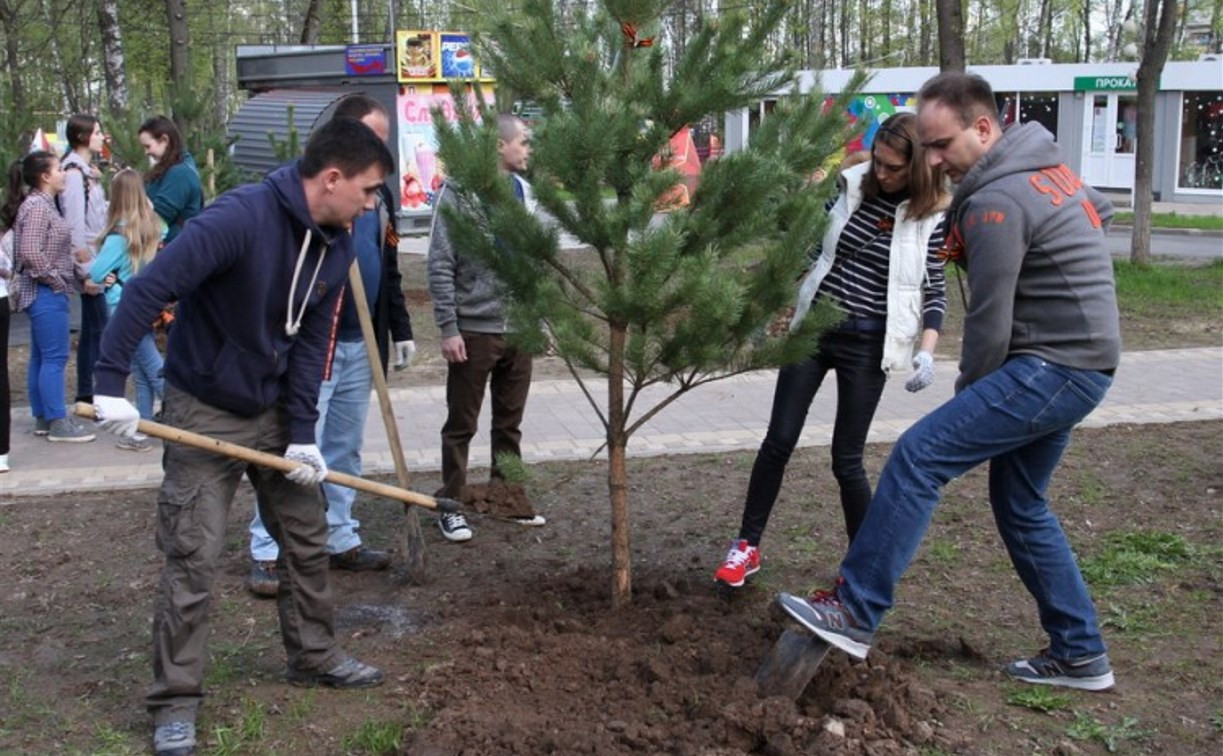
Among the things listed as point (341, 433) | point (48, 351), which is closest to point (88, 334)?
point (48, 351)

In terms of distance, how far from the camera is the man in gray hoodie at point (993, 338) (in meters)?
3.74

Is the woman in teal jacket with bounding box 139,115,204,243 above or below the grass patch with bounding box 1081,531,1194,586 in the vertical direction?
above

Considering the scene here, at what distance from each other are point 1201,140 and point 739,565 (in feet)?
97.8

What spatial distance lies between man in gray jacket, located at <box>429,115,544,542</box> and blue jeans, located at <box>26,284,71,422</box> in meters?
3.17

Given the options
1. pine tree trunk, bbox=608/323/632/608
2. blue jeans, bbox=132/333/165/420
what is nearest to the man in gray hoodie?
pine tree trunk, bbox=608/323/632/608

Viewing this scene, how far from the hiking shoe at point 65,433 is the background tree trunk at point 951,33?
8.21 m

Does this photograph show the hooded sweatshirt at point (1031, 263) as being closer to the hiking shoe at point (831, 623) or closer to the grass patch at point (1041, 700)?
the hiking shoe at point (831, 623)

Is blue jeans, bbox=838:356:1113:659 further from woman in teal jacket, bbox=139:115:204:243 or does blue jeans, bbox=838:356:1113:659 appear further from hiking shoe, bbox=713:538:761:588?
woman in teal jacket, bbox=139:115:204:243

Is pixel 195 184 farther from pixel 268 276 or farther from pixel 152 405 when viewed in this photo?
pixel 268 276

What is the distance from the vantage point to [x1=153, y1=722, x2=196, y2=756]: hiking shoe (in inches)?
142

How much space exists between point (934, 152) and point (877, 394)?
1.08m

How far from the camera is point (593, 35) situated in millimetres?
4066

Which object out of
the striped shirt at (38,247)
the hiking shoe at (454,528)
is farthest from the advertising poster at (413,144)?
the hiking shoe at (454,528)

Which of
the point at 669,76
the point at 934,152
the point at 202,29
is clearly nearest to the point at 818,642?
the point at 934,152
